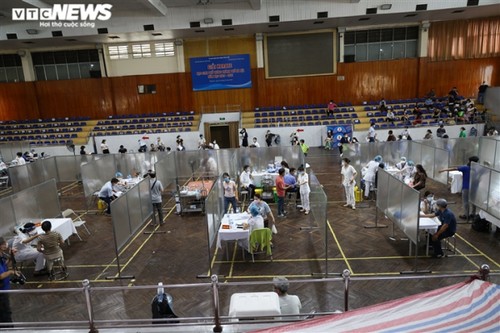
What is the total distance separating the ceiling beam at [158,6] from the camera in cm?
1881

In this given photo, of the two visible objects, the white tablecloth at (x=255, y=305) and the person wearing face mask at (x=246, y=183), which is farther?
the person wearing face mask at (x=246, y=183)

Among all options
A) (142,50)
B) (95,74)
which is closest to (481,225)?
(142,50)

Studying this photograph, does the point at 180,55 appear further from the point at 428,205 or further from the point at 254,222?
the point at 428,205

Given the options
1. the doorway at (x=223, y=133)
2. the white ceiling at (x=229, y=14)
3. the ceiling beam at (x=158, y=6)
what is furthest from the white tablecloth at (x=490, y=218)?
the doorway at (x=223, y=133)

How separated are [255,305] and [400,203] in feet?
17.8

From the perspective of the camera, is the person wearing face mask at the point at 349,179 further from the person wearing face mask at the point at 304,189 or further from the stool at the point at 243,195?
the stool at the point at 243,195

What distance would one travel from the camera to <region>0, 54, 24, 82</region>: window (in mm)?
29188

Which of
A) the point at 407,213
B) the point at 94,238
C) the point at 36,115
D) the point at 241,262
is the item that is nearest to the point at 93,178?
the point at 94,238

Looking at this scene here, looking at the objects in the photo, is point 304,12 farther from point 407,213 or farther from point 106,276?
point 106,276

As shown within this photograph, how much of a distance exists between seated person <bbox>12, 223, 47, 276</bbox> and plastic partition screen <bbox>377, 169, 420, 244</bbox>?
8.95 meters

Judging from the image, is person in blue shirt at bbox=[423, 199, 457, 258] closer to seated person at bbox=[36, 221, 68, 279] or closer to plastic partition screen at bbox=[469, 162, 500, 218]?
plastic partition screen at bbox=[469, 162, 500, 218]

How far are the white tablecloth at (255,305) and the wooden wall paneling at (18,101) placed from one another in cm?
3136

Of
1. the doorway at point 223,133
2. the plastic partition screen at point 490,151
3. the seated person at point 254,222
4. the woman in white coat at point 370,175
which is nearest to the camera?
the seated person at point 254,222

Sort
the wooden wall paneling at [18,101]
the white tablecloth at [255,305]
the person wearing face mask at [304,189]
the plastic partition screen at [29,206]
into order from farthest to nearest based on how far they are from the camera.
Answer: the wooden wall paneling at [18,101], the person wearing face mask at [304,189], the plastic partition screen at [29,206], the white tablecloth at [255,305]
